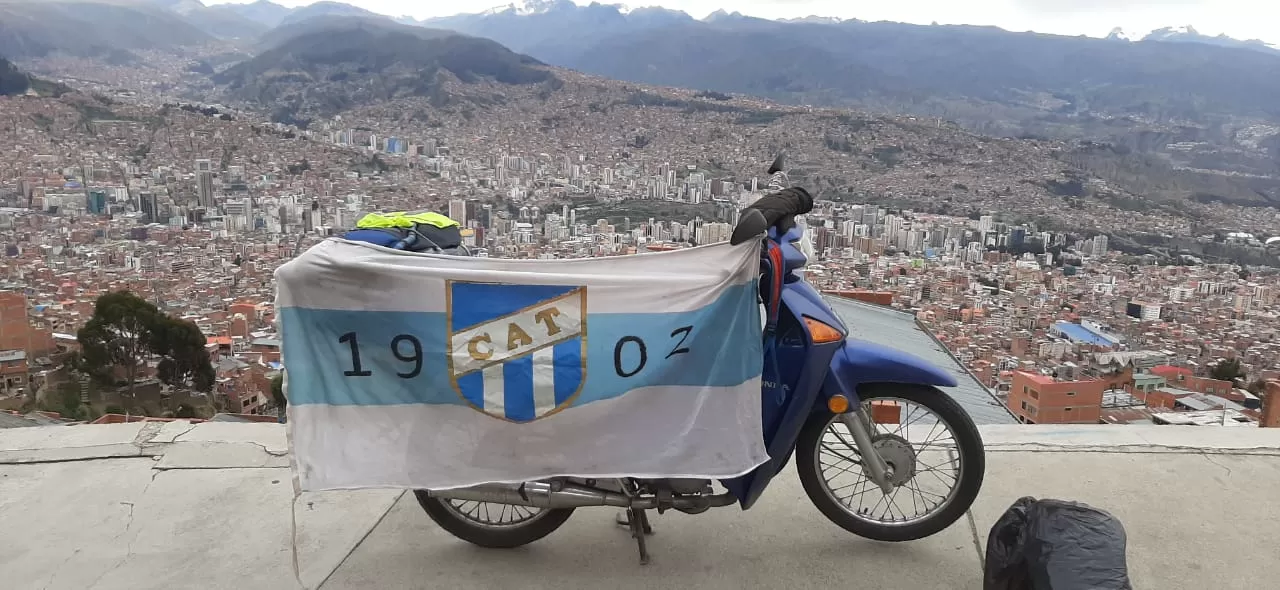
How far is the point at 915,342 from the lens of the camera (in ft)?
18.0

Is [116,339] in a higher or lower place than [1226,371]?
higher

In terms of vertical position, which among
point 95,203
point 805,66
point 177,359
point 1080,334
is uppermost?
point 805,66

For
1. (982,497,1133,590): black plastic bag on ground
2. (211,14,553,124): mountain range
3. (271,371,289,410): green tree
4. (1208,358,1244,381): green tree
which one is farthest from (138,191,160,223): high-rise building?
(982,497,1133,590): black plastic bag on ground

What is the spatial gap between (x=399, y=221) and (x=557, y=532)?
109 cm

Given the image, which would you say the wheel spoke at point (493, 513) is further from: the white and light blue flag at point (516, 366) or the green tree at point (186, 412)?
the green tree at point (186, 412)

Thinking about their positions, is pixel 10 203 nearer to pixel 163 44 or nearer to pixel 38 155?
pixel 38 155

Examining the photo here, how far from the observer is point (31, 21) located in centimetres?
7912

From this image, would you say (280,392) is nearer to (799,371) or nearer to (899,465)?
(799,371)

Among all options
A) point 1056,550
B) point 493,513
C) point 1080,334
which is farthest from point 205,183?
point 1056,550

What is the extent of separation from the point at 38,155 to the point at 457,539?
159ft

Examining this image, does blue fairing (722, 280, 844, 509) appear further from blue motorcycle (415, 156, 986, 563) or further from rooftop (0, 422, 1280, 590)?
rooftop (0, 422, 1280, 590)

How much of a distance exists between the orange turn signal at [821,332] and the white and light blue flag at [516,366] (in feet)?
0.52

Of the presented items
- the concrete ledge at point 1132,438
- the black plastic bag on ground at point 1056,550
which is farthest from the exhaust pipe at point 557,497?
the concrete ledge at point 1132,438

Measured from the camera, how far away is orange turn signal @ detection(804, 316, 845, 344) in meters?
2.11
